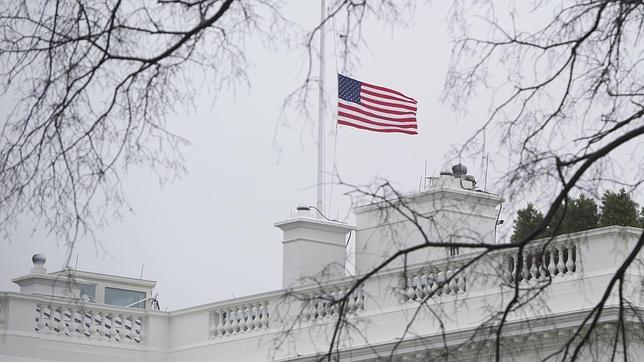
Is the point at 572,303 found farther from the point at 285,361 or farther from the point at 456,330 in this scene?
the point at 285,361

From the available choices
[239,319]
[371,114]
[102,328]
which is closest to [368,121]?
[371,114]

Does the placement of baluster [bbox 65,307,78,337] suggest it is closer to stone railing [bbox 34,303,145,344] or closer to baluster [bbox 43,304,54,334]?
stone railing [bbox 34,303,145,344]

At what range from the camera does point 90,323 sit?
3416 cm

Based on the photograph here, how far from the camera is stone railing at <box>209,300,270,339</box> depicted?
108 ft

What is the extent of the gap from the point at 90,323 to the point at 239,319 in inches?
111

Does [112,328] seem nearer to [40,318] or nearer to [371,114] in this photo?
[40,318]

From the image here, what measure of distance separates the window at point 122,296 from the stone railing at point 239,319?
39.6ft

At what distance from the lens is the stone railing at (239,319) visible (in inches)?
1302

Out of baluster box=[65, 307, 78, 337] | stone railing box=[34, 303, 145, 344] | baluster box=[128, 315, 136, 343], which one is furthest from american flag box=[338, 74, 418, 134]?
baluster box=[65, 307, 78, 337]

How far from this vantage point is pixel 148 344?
113 ft

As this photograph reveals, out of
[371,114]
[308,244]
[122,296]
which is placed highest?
[371,114]

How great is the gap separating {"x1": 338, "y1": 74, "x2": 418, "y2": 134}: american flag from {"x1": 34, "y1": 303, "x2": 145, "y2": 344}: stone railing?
5.68m

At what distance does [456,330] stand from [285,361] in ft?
13.3

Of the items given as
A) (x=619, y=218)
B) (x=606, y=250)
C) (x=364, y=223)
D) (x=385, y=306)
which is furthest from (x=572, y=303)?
(x=619, y=218)
